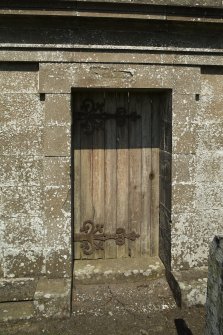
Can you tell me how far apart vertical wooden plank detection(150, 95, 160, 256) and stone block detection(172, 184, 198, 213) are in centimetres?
43

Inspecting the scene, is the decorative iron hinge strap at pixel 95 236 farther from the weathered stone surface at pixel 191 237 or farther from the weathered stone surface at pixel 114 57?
the weathered stone surface at pixel 114 57

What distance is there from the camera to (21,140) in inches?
147

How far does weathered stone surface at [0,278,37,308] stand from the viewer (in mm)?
3691

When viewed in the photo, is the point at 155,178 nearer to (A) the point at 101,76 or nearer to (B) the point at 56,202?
(B) the point at 56,202

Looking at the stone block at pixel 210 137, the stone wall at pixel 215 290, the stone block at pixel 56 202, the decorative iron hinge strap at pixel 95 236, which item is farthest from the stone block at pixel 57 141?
the stone wall at pixel 215 290

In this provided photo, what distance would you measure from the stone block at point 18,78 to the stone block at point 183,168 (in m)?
1.74

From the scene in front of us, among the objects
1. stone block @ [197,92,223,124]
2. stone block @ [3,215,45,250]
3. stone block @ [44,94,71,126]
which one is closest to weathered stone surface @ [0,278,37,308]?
stone block @ [3,215,45,250]

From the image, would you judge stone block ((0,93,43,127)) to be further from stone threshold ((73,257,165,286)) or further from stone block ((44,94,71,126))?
stone threshold ((73,257,165,286))

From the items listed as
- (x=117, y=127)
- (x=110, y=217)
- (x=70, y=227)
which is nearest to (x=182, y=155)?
(x=117, y=127)

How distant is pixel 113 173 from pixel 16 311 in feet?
6.09

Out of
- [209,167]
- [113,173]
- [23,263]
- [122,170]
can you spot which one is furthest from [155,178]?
[23,263]

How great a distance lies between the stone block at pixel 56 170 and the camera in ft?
12.1

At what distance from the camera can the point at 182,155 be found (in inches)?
152

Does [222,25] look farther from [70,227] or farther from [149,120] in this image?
[70,227]
